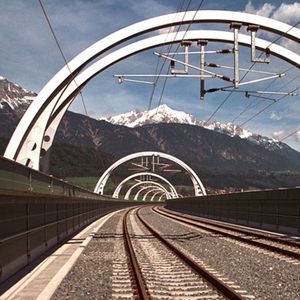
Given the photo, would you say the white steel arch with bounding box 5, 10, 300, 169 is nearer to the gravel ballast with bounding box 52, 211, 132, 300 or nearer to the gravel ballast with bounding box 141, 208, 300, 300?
the gravel ballast with bounding box 52, 211, 132, 300

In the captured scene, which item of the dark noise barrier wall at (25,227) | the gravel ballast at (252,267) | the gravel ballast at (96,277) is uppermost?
the dark noise barrier wall at (25,227)

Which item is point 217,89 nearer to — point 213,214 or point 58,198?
point 58,198

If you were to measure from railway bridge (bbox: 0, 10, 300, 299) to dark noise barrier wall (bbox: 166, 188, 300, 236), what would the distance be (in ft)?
0.22

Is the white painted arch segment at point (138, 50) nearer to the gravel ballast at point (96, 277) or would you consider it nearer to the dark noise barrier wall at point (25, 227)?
the dark noise barrier wall at point (25, 227)

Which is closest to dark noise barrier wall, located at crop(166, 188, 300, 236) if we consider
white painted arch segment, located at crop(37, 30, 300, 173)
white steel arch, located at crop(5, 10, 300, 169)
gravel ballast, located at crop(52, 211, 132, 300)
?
white painted arch segment, located at crop(37, 30, 300, 173)

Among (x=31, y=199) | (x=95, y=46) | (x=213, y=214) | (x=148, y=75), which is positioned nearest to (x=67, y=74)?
(x=95, y=46)

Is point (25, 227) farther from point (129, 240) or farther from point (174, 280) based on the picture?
point (129, 240)

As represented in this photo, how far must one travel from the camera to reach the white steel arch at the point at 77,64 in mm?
25812

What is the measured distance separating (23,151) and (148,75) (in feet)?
23.9

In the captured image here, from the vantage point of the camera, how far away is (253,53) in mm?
23125

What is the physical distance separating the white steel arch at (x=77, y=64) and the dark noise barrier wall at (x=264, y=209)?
8.51 meters

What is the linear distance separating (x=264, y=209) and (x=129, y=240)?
9.06 m

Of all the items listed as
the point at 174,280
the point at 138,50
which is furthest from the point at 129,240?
the point at 138,50

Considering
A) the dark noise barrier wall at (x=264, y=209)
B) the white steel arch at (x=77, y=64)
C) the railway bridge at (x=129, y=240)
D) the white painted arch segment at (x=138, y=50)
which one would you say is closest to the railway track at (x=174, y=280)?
the railway bridge at (x=129, y=240)
